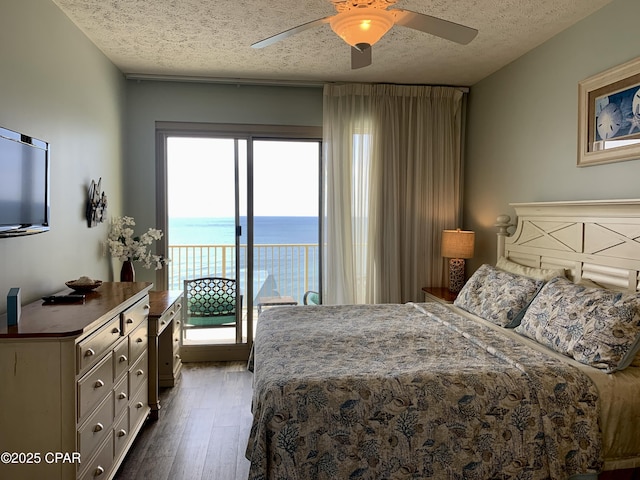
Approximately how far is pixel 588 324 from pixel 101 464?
245cm

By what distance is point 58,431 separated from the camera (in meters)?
1.81

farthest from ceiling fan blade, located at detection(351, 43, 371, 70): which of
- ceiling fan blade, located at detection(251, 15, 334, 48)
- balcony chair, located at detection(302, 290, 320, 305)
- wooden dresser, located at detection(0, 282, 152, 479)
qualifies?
balcony chair, located at detection(302, 290, 320, 305)

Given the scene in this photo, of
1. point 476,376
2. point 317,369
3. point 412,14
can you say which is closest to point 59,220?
point 317,369

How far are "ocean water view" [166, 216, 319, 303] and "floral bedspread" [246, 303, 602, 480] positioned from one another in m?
2.47

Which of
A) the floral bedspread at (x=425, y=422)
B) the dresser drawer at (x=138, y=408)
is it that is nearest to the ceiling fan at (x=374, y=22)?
the floral bedspread at (x=425, y=422)

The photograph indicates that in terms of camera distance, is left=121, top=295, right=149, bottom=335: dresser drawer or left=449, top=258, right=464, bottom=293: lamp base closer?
left=121, top=295, right=149, bottom=335: dresser drawer

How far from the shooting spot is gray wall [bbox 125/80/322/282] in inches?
163

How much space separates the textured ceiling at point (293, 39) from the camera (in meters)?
2.75

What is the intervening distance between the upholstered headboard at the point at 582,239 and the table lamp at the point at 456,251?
406 mm

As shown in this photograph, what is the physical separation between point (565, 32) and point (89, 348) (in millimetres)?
3531

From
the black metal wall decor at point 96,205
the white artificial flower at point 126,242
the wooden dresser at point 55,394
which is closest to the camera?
the wooden dresser at point 55,394

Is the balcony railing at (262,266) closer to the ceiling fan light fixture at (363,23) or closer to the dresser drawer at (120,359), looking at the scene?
the dresser drawer at (120,359)

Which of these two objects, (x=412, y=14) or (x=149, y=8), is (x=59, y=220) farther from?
(x=412, y=14)

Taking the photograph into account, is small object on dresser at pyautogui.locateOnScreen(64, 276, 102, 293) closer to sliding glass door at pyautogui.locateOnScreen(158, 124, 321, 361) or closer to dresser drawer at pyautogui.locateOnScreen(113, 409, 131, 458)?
dresser drawer at pyautogui.locateOnScreen(113, 409, 131, 458)
